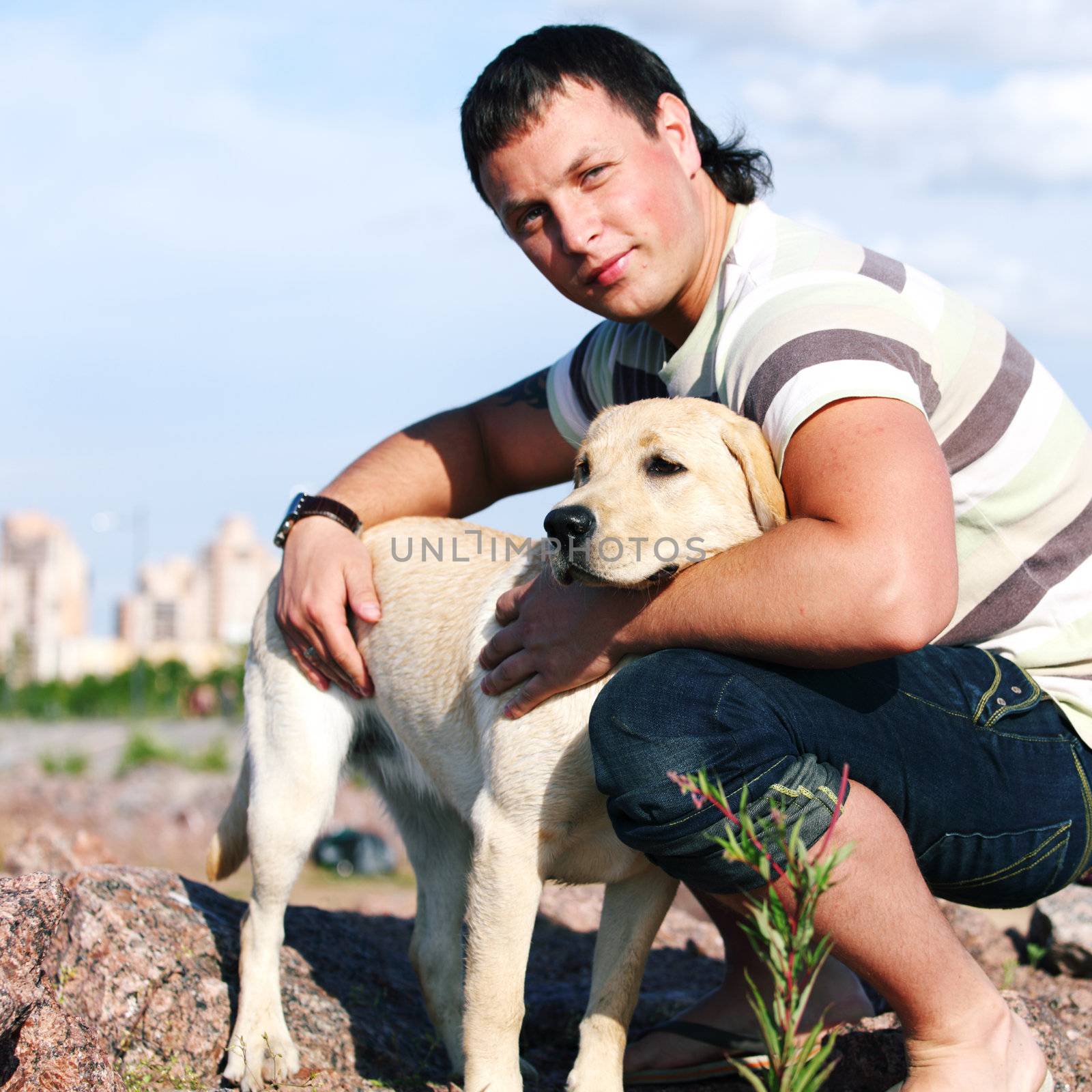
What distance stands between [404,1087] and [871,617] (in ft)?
5.97

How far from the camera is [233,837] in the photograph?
12.0 ft

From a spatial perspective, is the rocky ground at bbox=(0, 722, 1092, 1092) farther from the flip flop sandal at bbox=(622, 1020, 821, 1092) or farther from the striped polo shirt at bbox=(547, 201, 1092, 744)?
the striped polo shirt at bbox=(547, 201, 1092, 744)

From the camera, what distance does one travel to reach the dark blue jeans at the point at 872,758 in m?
2.29

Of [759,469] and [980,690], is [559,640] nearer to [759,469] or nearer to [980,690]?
[759,469]

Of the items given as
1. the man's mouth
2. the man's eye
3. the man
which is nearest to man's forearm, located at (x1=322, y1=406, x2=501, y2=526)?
the man

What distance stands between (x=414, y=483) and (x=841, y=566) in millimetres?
1881

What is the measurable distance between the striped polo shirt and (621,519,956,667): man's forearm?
0.32 m

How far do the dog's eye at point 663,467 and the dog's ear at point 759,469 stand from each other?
13cm

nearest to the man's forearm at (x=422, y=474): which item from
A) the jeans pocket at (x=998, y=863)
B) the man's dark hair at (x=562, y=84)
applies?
the man's dark hair at (x=562, y=84)

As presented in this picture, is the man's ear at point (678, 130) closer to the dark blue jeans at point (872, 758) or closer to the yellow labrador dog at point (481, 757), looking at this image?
the yellow labrador dog at point (481, 757)

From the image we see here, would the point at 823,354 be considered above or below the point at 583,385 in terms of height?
below

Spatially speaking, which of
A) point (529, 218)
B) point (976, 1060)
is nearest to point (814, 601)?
point (976, 1060)

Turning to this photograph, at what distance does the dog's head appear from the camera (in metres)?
2.61

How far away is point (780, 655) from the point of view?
2.37 metres
